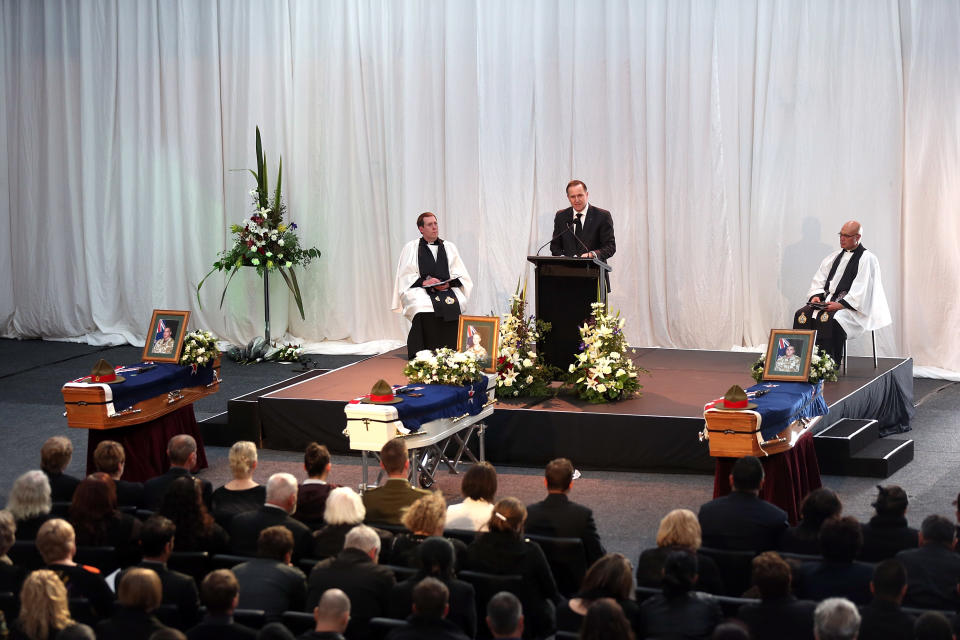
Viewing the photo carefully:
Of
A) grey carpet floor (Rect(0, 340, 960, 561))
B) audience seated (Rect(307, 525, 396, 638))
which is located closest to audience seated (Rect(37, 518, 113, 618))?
audience seated (Rect(307, 525, 396, 638))

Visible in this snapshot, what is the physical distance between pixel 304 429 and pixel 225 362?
3.90 m

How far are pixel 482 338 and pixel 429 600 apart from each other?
15.0 feet

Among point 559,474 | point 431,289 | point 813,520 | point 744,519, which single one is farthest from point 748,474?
point 431,289

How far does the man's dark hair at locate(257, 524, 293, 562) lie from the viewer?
469 cm

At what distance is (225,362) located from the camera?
41.3 feet

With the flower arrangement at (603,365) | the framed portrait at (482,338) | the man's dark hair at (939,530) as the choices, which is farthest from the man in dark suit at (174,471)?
the flower arrangement at (603,365)

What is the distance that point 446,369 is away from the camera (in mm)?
7840

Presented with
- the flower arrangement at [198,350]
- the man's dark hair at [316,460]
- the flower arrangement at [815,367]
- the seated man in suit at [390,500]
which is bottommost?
the seated man in suit at [390,500]

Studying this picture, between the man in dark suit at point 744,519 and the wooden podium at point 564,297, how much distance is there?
3.67 meters

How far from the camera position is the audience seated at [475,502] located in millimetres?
5414

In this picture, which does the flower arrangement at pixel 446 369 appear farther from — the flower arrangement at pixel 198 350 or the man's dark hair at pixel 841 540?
the man's dark hair at pixel 841 540

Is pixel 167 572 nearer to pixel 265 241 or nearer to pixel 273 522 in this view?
pixel 273 522

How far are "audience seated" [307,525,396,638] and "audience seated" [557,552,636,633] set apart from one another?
679 millimetres

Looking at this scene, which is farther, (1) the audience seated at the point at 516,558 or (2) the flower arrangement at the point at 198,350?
(2) the flower arrangement at the point at 198,350
